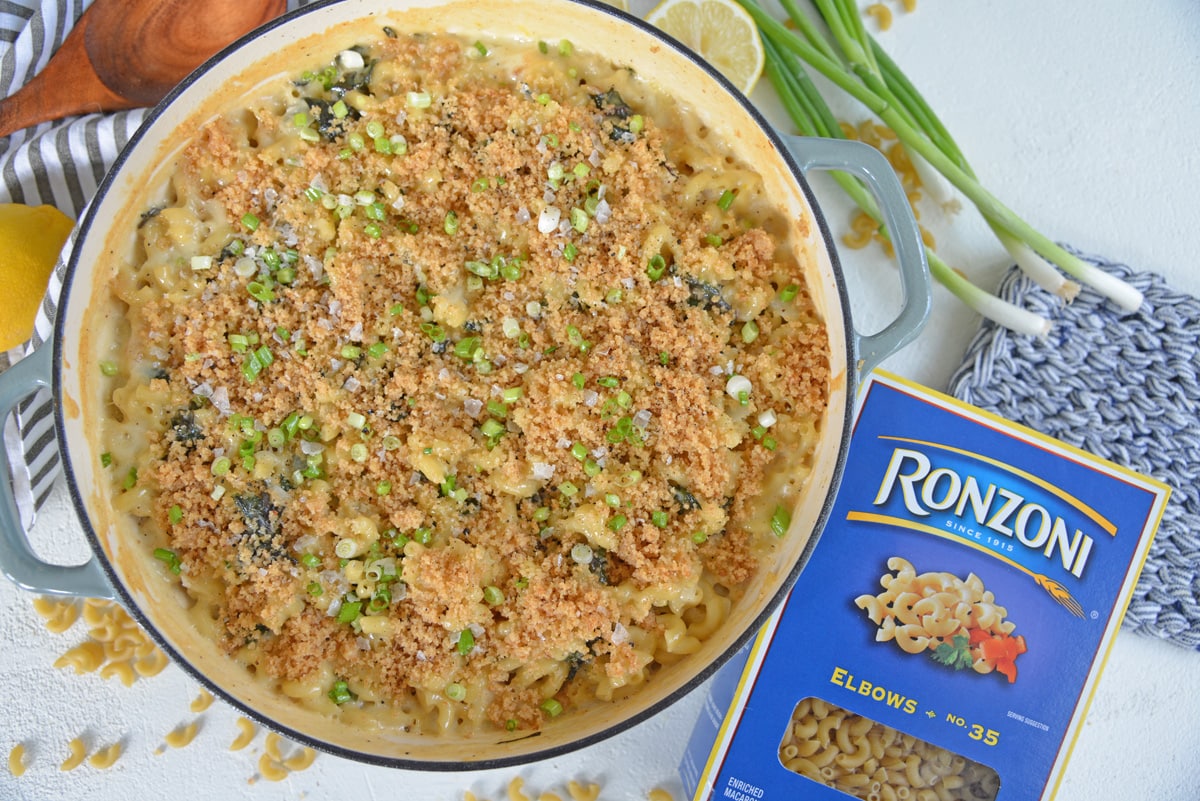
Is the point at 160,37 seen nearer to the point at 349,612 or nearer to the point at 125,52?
the point at 125,52

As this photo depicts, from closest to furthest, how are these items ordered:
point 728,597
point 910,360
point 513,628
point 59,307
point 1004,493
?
point 59,307, point 513,628, point 728,597, point 1004,493, point 910,360

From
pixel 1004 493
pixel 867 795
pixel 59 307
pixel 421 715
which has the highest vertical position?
pixel 1004 493

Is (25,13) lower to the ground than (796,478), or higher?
higher

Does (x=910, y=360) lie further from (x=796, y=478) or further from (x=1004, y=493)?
(x=796, y=478)

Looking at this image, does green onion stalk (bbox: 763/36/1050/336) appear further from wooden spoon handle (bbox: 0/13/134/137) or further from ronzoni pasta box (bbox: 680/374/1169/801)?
wooden spoon handle (bbox: 0/13/134/137)

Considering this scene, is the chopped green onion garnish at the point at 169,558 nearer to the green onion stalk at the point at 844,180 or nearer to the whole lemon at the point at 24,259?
the whole lemon at the point at 24,259

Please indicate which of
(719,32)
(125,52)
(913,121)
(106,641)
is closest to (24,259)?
(125,52)

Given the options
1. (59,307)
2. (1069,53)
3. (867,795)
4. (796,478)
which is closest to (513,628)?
(796,478)
